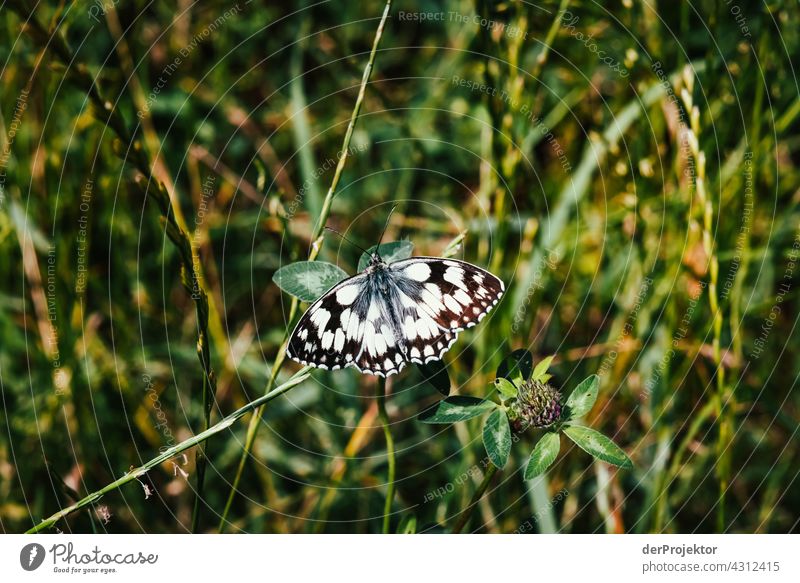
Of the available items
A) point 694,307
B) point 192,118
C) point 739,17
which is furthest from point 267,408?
point 739,17

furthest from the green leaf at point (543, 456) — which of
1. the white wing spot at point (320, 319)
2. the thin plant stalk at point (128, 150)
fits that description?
the thin plant stalk at point (128, 150)

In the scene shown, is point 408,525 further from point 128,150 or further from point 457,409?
point 128,150

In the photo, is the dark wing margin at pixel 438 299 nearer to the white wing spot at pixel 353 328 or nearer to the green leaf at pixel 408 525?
the white wing spot at pixel 353 328

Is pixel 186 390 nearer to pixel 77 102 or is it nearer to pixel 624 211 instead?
pixel 77 102

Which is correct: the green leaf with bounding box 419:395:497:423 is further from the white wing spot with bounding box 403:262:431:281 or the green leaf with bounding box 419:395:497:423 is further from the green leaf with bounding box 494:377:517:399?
the white wing spot with bounding box 403:262:431:281
